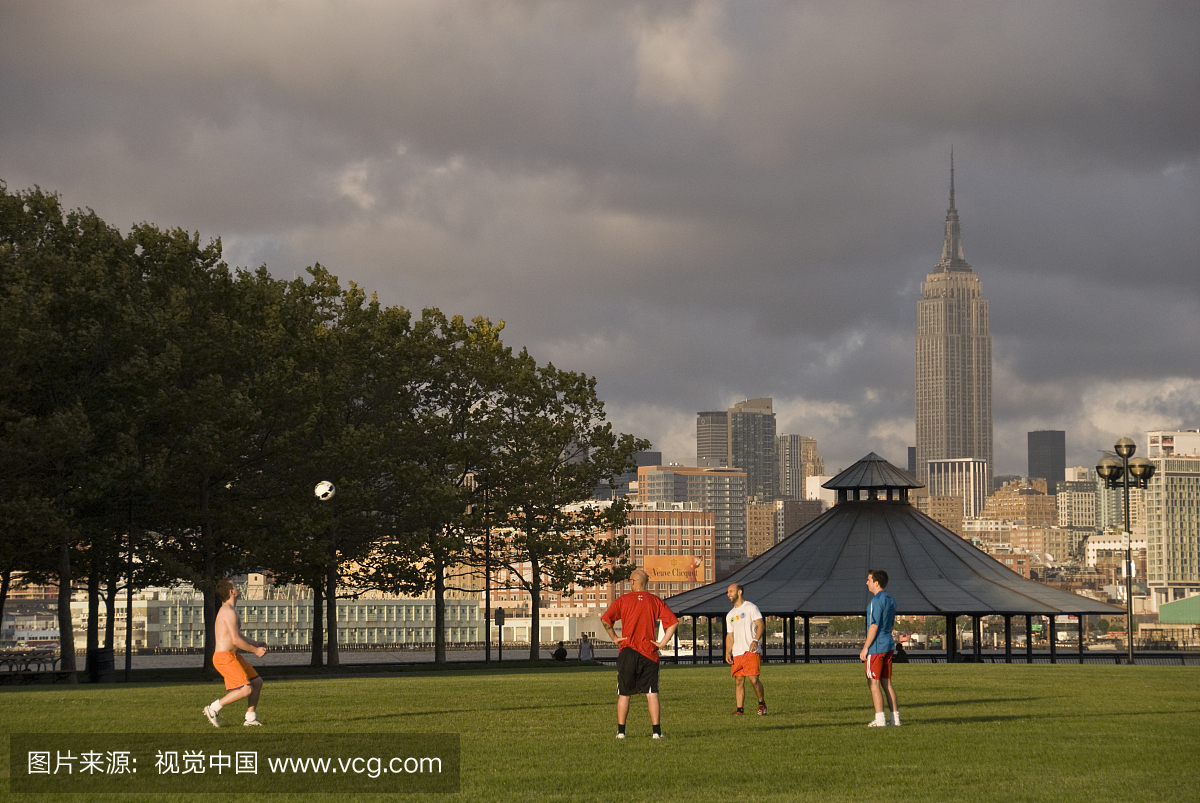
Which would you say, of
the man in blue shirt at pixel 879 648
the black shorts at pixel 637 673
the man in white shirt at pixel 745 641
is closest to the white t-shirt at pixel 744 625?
the man in white shirt at pixel 745 641

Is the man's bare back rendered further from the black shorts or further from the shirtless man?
the black shorts

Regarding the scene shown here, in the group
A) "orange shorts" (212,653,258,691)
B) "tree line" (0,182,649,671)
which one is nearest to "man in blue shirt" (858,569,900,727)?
"orange shorts" (212,653,258,691)

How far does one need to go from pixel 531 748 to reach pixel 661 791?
3.72m

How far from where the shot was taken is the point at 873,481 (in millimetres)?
68062

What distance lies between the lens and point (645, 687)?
1652 cm

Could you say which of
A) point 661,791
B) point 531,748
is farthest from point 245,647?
point 661,791

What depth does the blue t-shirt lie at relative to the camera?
17812 millimetres

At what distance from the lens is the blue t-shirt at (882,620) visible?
1781 centimetres

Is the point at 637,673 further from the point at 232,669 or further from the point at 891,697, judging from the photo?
the point at 232,669

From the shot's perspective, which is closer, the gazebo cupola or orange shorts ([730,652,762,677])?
orange shorts ([730,652,762,677])

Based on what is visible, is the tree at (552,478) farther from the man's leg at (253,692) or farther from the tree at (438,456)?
the man's leg at (253,692)

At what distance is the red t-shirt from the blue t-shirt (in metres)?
2.89

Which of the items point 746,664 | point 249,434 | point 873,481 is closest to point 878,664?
point 746,664

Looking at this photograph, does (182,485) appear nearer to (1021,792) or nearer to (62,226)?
(62,226)
